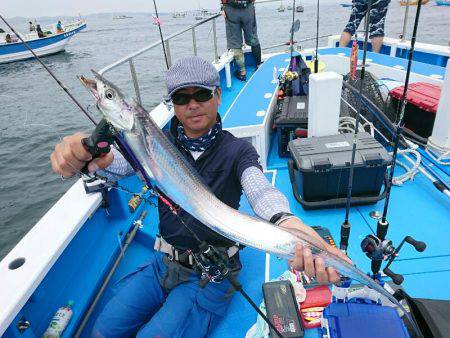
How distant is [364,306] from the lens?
79.4 inches

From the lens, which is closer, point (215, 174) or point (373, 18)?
point (215, 174)

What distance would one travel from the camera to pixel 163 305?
2.38m

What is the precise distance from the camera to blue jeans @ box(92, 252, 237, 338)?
7.32 feet

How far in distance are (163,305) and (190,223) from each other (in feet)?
2.17

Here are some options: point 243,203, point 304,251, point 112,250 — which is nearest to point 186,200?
point 304,251

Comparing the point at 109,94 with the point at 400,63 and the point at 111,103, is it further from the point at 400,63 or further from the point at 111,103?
the point at 400,63

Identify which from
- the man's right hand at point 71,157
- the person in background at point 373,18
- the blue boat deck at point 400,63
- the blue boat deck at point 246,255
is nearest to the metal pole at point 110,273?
the blue boat deck at point 246,255

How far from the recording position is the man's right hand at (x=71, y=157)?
1.76m

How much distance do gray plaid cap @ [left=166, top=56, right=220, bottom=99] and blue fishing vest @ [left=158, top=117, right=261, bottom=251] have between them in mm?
434

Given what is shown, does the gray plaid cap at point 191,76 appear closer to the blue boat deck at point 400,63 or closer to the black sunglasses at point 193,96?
the black sunglasses at point 193,96

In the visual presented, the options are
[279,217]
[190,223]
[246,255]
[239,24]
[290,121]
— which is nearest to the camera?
[279,217]

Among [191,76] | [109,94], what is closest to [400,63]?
[191,76]

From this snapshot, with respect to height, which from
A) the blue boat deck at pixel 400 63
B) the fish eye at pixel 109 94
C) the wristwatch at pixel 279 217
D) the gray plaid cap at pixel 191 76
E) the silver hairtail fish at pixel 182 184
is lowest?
the blue boat deck at pixel 400 63

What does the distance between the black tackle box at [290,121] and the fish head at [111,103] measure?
332 centimetres
